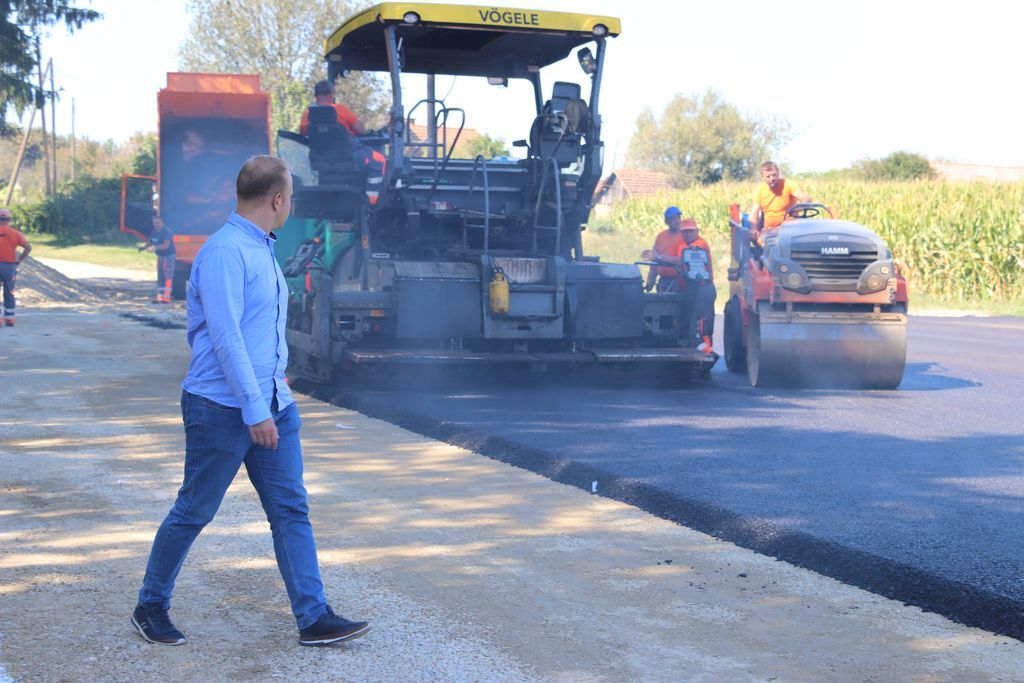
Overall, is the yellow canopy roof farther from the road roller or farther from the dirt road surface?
the dirt road surface

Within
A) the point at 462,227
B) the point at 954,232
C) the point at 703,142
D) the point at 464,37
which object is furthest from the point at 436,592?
the point at 703,142

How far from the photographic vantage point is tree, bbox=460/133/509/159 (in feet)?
33.8

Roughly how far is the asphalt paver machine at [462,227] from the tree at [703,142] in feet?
206

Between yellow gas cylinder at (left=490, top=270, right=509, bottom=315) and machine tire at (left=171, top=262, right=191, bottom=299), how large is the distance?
13295mm

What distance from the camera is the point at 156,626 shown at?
3.97 meters

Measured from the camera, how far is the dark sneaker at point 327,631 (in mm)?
3943

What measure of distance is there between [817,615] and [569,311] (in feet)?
18.9

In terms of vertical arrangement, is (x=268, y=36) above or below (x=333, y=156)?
above

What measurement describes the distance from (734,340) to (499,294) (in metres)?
3.11

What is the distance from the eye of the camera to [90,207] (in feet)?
150

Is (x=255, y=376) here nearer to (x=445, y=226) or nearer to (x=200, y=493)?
(x=200, y=493)

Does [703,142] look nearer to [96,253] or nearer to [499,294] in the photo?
[96,253]

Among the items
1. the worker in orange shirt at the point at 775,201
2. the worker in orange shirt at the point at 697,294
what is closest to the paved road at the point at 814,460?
the worker in orange shirt at the point at 697,294

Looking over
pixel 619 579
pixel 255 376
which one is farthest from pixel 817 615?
pixel 255 376
